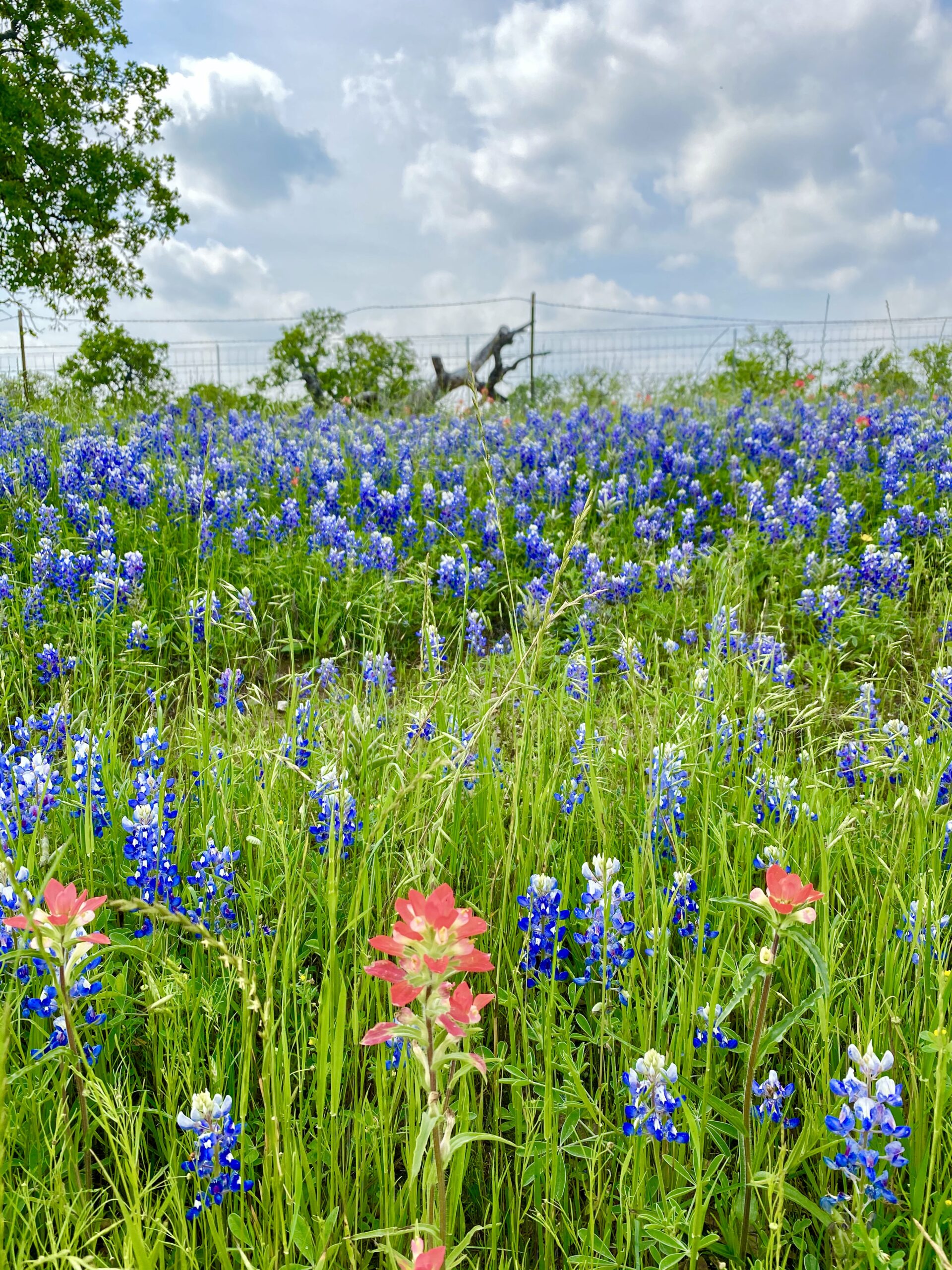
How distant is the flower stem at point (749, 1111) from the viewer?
49.9 inches

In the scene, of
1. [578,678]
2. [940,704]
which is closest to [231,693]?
[578,678]

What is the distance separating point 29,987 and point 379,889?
79 cm

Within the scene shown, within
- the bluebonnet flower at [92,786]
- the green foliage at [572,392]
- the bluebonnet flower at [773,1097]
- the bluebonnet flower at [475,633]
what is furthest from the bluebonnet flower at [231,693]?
the green foliage at [572,392]

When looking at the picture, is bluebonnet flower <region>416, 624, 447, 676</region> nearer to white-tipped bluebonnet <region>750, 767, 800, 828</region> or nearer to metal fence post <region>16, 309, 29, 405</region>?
white-tipped bluebonnet <region>750, 767, 800, 828</region>

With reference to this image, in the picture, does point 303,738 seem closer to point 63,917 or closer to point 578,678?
point 578,678

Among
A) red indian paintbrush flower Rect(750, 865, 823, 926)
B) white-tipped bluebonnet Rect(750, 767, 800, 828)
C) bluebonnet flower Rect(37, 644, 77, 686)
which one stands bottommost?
white-tipped bluebonnet Rect(750, 767, 800, 828)

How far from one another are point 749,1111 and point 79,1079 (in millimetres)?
1241

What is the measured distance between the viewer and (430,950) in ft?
3.07

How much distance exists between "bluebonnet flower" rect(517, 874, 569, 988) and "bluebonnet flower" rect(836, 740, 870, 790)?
1215 mm

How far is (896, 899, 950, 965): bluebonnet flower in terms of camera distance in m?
1.85

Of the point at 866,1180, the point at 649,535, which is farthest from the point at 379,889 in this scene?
the point at 649,535

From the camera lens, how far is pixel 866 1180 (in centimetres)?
139

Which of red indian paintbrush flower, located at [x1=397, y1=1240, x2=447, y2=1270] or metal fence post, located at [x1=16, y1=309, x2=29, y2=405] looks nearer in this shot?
red indian paintbrush flower, located at [x1=397, y1=1240, x2=447, y2=1270]

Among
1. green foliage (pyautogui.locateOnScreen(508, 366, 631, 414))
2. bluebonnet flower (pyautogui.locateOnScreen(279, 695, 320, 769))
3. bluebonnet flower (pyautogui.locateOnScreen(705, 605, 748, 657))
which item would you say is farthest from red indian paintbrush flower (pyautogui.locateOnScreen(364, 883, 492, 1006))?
green foliage (pyautogui.locateOnScreen(508, 366, 631, 414))
